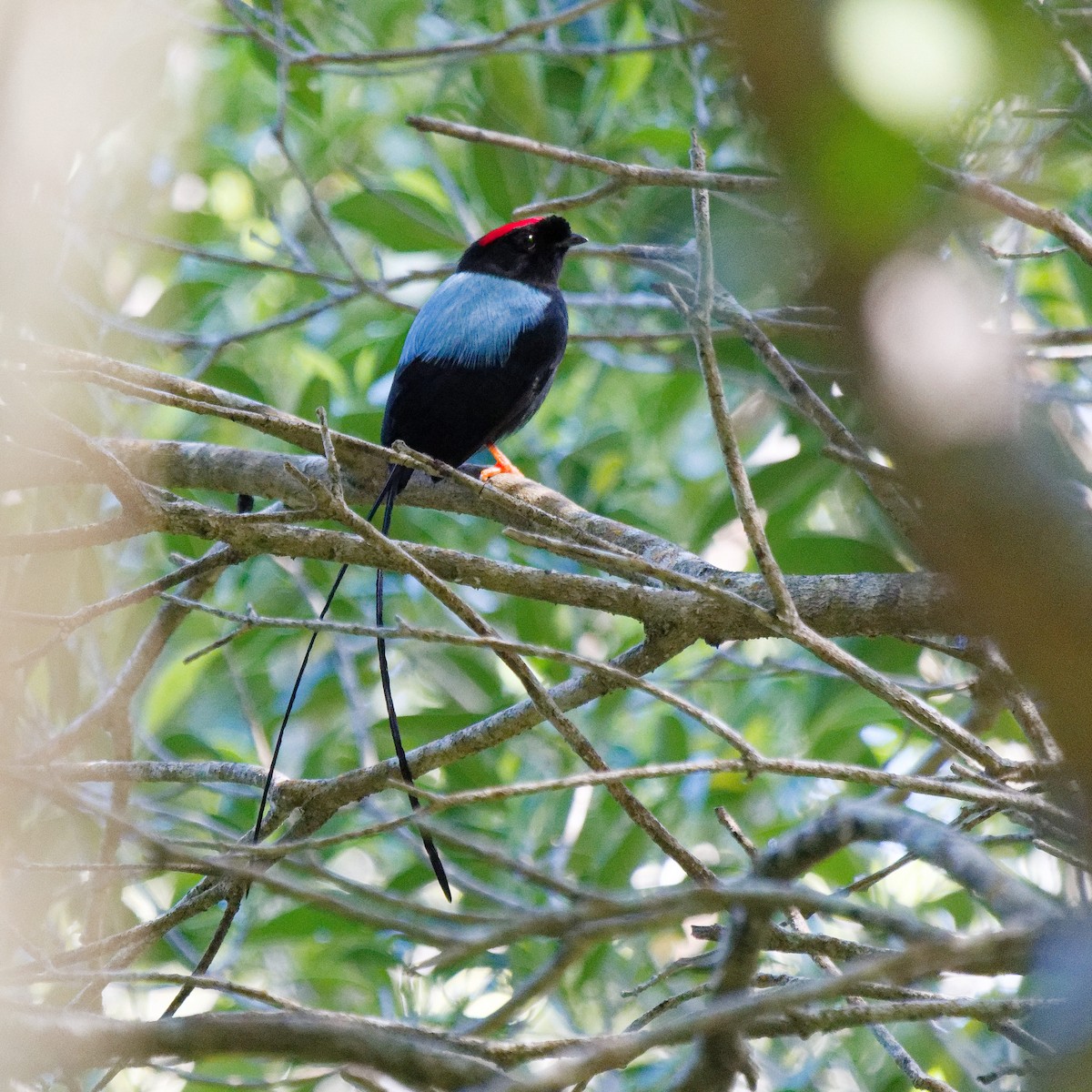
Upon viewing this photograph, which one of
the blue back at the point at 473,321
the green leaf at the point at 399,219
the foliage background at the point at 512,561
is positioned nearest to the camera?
→ the foliage background at the point at 512,561

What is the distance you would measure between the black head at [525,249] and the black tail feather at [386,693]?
1.43 m

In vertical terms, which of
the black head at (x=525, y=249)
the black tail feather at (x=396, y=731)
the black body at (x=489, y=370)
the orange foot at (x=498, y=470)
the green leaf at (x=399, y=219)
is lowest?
the black tail feather at (x=396, y=731)

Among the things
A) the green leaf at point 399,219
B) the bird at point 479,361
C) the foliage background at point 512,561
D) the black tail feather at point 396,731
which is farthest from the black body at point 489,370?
the black tail feather at point 396,731

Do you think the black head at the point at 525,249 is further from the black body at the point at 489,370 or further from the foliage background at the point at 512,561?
the foliage background at the point at 512,561

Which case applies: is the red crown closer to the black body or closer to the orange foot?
the black body

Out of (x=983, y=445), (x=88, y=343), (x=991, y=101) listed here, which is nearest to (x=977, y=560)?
(x=983, y=445)

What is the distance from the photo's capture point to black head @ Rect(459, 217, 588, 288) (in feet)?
14.8

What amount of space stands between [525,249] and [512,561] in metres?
1.14

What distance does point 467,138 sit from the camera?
1.98 metres

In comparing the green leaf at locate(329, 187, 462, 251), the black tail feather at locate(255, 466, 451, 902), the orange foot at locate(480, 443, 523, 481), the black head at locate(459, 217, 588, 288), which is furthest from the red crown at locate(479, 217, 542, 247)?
the black tail feather at locate(255, 466, 451, 902)

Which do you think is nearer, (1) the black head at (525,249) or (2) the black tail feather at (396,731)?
(2) the black tail feather at (396,731)

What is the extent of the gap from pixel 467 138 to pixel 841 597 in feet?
3.27

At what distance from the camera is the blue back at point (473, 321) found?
394cm

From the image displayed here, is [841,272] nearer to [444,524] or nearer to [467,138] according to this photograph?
[467,138]
